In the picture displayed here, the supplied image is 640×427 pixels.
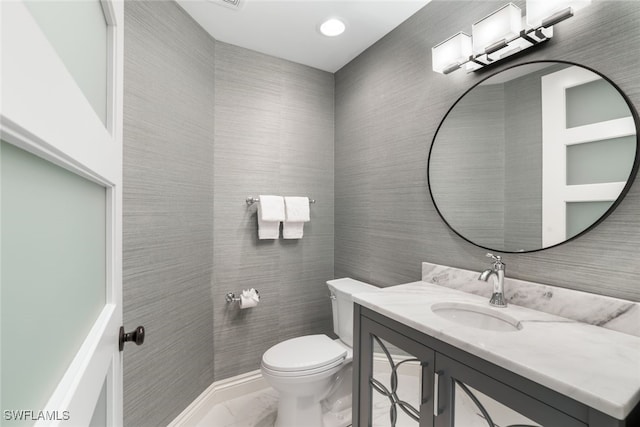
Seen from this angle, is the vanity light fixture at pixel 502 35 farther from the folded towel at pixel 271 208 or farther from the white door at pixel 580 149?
the folded towel at pixel 271 208

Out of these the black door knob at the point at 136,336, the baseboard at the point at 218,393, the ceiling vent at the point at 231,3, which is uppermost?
the ceiling vent at the point at 231,3

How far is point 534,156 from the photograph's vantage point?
43.8 inches

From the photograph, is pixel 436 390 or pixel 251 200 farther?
pixel 251 200

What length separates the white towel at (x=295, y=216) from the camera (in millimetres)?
1991

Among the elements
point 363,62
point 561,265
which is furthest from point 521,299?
point 363,62

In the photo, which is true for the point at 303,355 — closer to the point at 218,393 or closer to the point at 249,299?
the point at 249,299

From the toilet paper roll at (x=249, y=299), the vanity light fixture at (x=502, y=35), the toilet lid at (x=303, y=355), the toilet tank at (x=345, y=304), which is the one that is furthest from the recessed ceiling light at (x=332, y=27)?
the toilet lid at (x=303, y=355)

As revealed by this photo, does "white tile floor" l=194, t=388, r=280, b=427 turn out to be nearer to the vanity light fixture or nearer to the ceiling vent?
the vanity light fixture

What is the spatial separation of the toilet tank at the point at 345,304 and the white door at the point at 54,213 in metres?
1.36

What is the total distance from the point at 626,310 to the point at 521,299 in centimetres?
29

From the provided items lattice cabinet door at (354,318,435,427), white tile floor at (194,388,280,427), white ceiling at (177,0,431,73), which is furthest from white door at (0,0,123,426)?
white tile floor at (194,388,280,427)

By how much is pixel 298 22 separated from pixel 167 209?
4.42ft

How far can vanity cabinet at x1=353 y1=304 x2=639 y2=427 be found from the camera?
2.11 ft

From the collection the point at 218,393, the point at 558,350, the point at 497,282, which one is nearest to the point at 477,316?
the point at 497,282
